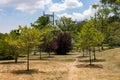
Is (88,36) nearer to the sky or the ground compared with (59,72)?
nearer to the sky

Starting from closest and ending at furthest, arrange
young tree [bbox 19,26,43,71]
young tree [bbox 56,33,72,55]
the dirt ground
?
the dirt ground
young tree [bbox 19,26,43,71]
young tree [bbox 56,33,72,55]

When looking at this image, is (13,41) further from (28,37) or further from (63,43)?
(63,43)

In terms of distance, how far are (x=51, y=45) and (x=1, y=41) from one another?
43.1 ft

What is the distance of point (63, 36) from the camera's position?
62500mm

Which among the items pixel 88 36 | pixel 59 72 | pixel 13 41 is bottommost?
pixel 59 72

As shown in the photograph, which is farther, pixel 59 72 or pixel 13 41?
pixel 13 41

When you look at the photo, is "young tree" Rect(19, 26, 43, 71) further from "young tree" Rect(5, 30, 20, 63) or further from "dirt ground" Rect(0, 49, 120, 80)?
"young tree" Rect(5, 30, 20, 63)

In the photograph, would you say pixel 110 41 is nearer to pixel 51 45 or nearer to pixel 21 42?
pixel 51 45

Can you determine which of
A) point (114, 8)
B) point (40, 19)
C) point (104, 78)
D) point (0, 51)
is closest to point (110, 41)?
point (40, 19)

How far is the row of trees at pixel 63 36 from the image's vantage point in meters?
30.4

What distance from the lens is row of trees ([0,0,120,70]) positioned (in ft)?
99.9

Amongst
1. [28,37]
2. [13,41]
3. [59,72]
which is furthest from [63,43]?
[59,72]

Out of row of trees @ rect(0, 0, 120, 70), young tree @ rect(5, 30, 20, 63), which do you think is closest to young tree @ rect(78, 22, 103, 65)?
row of trees @ rect(0, 0, 120, 70)

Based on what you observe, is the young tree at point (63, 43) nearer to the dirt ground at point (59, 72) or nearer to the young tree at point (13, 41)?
the young tree at point (13, 41)
